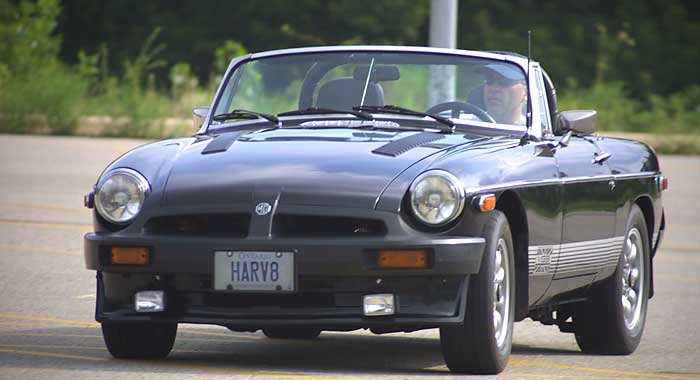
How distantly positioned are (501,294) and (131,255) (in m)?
1.52

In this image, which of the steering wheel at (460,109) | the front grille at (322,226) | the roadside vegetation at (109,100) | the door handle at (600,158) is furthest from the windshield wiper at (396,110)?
the roadside vegetation at (109,100)

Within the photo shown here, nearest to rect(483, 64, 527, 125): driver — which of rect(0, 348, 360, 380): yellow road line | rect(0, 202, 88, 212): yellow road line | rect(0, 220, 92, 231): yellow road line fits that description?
rect(0, 348, 360, 380): yellow road line

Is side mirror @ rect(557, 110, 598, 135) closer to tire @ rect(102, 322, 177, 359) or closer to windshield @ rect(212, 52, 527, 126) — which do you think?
windshield @ rect(212, 52, 527, 126)

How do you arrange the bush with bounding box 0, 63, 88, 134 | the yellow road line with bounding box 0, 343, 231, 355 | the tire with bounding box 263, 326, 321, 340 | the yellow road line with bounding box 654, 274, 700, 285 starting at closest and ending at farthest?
the yellow road line with bounding box 0, 343, 231, 355, the tire with bounding box 263, 326, 321, 340, the yellow road line with bounding box 654, 274, 700, 285, the bush with bounding box 0, 63, 88, 134

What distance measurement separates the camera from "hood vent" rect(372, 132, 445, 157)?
20.7 feet

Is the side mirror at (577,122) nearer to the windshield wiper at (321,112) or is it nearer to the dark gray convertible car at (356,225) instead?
the dark gray convertible car at (356,225)

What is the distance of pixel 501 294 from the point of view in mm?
6363

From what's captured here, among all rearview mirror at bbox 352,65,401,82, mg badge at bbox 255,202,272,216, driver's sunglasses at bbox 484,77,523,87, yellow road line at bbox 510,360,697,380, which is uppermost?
rearview mirror at bbox 352,65,401,82

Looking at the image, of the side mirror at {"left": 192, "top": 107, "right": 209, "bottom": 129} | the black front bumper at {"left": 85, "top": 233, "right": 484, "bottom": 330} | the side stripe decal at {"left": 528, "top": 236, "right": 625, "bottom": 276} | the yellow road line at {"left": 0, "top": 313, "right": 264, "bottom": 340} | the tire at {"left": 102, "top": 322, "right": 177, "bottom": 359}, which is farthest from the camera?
the yellow road line at {"left": 0, "top": 313, "right": 264, "bottom": 340}

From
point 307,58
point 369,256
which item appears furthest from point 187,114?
point 369,256

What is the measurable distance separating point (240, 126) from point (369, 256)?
1.74m

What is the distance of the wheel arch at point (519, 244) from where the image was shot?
6.51m

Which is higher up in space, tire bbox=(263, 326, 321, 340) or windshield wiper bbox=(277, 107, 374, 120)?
windshield wiper bbox=(277, 107, 374, 120)

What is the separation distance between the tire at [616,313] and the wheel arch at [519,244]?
1090 millimetres
